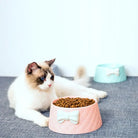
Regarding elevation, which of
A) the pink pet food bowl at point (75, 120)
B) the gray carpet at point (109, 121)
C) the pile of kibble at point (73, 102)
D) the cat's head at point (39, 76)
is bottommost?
the gray carpet at point (109, 121)

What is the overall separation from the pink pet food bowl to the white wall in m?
1.45

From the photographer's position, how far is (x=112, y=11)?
2.88m

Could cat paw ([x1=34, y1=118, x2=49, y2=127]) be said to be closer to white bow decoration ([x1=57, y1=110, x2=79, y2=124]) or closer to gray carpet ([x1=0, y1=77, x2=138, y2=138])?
gray carpet ([x1=0, y1=77, x2=138, y2=138])

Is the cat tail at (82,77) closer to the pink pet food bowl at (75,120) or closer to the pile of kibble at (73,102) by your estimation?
the pile of kibble at (73,102)

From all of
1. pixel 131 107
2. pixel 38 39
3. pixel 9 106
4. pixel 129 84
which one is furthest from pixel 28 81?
pixel 38 39

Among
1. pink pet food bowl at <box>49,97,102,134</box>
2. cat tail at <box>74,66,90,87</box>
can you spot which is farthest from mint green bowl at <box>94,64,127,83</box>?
pink pet food bowl at <box>49,97,102,134</box>

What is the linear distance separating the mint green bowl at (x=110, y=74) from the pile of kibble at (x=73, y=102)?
40.9 inches

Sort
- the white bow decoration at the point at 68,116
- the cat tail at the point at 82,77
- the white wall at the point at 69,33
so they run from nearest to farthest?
1. the white bow decoration at the point at 68,116
2. the cat tail at the point at 82,77
3. the white wall at the point at 69,33

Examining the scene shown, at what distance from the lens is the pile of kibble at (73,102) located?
1.62 meters

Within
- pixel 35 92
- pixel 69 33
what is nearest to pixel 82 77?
pixel 69 33

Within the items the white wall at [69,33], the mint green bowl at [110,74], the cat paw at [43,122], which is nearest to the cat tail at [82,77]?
the mint green bowl at [110,74]

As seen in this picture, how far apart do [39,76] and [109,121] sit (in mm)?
495

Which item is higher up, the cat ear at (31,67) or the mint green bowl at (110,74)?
the cat ear at (31,67)

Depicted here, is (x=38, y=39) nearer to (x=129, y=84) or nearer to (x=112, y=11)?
(x=112, y=11)
